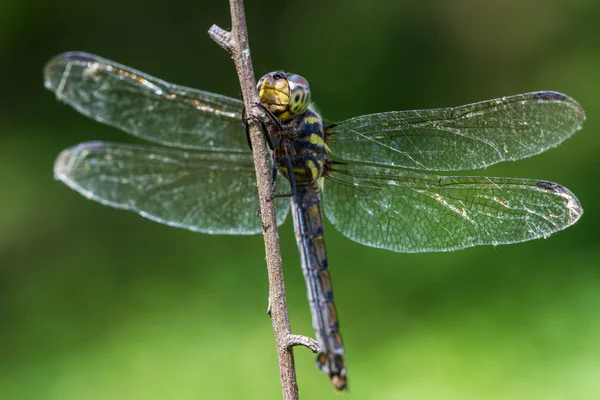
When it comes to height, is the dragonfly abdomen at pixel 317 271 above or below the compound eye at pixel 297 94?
below

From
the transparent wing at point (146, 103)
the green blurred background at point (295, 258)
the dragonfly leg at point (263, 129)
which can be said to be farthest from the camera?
the green blurred background at point (295, 258)

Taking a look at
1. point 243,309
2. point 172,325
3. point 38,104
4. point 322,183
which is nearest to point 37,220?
point 38,104

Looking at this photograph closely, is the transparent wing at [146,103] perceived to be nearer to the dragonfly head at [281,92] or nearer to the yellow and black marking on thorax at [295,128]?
the yellow and black marking on thorax at [295,128]

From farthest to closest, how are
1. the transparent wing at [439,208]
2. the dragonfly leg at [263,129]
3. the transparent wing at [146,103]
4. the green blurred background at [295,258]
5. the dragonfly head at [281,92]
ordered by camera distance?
the green blurred background at [295,258]
the transparent wing at [146,103]
the transparent wing at [439,208]
the dragonfly head at [281,92]
the dragonfly leg at [263,129]

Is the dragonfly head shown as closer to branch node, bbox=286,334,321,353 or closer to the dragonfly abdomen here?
the dragonfly abdomen

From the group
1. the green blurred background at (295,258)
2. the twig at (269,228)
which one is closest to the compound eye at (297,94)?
the twig at (269,228)

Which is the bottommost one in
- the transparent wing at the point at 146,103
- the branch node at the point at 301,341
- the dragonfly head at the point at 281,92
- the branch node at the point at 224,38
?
the branch node at the point at 301,341

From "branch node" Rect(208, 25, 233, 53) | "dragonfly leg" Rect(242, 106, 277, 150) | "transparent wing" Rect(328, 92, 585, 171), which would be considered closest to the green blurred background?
"transparent wing" Rect(328, 92, 585, 171)
